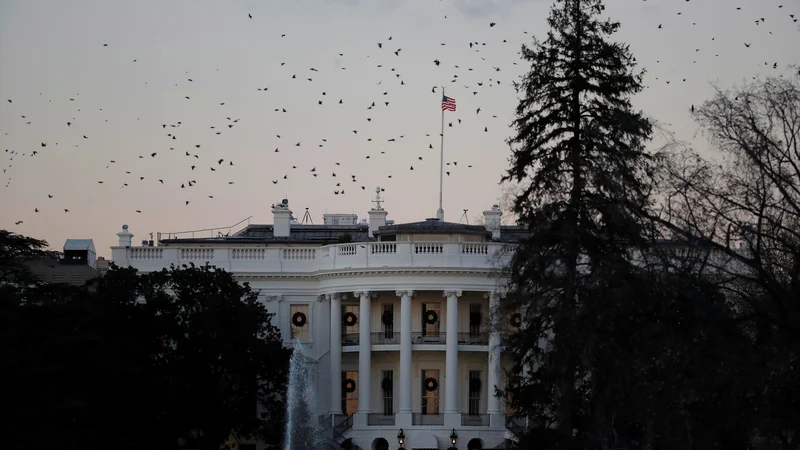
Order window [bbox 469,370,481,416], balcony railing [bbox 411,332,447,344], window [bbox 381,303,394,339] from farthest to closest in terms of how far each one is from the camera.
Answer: window [bbox 381,303,394,339], window [bbox 469,370,481,416], balcony railing [bbox 411,332,447,344]

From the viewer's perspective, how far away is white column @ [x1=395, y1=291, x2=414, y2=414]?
9600cm

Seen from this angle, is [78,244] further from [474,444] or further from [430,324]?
[474,444]

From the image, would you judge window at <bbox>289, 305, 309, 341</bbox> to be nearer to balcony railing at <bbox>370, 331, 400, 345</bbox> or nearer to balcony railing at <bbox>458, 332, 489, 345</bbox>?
balcony railing at <bbox>370, 331, 400, 345</bbox>

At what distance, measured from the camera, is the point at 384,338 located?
9962 cm

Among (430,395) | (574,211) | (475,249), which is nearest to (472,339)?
(430,395)

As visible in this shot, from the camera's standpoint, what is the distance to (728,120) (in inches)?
2259

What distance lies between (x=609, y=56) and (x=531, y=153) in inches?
176

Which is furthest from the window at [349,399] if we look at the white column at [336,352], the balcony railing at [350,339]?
the balcony railing at [350,339]

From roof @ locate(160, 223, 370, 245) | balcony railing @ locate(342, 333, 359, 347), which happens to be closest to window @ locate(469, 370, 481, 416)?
balcony railing @ locate(342, 333, 359, 347)

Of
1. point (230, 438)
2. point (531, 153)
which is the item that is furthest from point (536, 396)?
point (230, 438)

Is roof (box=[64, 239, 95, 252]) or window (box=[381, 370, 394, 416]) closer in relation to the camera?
window (box=[381, 370, 394, 416])

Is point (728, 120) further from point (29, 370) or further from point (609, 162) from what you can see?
point (29, 370)

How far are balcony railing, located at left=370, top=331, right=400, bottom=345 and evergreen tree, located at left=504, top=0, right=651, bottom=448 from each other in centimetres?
2188

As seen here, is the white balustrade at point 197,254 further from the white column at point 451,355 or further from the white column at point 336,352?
the white column at point 451,355
